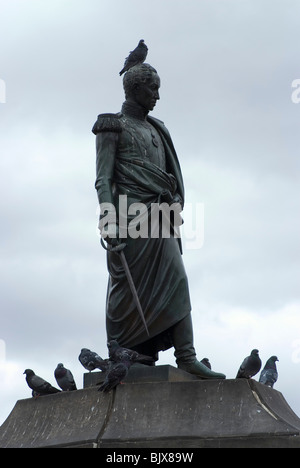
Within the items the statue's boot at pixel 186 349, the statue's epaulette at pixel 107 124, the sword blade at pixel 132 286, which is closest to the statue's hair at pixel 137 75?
the statue's epaulette at pixel 107 124

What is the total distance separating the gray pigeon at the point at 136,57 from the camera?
16.1 m

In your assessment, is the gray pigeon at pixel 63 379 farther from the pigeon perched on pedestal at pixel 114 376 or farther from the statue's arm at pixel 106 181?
the statue's arm at pixel 106 181

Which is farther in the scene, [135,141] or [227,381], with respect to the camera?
[135,141]

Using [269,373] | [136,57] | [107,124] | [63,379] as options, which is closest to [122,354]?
[63,379]

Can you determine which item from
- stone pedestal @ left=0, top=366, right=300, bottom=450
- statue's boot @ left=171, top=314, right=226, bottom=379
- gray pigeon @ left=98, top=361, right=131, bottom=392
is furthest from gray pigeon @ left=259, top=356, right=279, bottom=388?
gray pigeon @ left=98, top=361, right=131, bottom=392

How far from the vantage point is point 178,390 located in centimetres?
1412

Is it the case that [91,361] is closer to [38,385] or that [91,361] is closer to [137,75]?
[38,385]

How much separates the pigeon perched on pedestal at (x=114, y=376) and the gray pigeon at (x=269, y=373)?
196 cm

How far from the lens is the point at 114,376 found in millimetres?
14336

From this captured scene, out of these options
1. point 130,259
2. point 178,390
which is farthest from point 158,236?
point 178,390

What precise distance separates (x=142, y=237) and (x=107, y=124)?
161 centimetres
